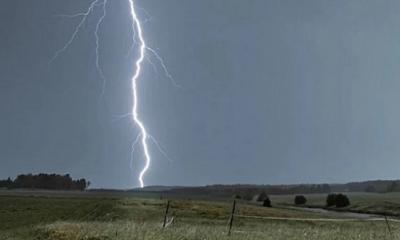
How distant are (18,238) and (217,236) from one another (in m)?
9.10

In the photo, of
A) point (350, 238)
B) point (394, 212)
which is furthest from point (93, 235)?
point (394, 212)

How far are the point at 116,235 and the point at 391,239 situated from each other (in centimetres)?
933

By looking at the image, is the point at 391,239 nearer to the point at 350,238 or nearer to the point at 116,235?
the point at 350,238

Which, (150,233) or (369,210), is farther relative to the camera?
(369,210)

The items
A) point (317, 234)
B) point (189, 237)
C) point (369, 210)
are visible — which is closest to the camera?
point (189, 237)

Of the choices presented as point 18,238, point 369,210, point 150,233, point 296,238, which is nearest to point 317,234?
point 296,238

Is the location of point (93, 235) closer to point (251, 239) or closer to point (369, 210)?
point (251, 239)

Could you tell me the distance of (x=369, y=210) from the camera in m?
92.1

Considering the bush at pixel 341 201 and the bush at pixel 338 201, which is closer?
the bush at pixel 341 201

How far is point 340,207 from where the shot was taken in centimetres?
11044

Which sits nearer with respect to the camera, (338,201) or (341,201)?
(341,201)

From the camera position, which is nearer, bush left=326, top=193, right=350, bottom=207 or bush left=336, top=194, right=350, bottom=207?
bush left=336, top=194, right=350, bottom=207

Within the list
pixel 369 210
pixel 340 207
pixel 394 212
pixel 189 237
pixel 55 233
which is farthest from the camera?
pixel 340 207

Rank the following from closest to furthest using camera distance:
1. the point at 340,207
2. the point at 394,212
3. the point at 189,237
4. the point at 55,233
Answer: the point at 189,237, the point at 55,233, the point at 394,212, the point at 340,207
